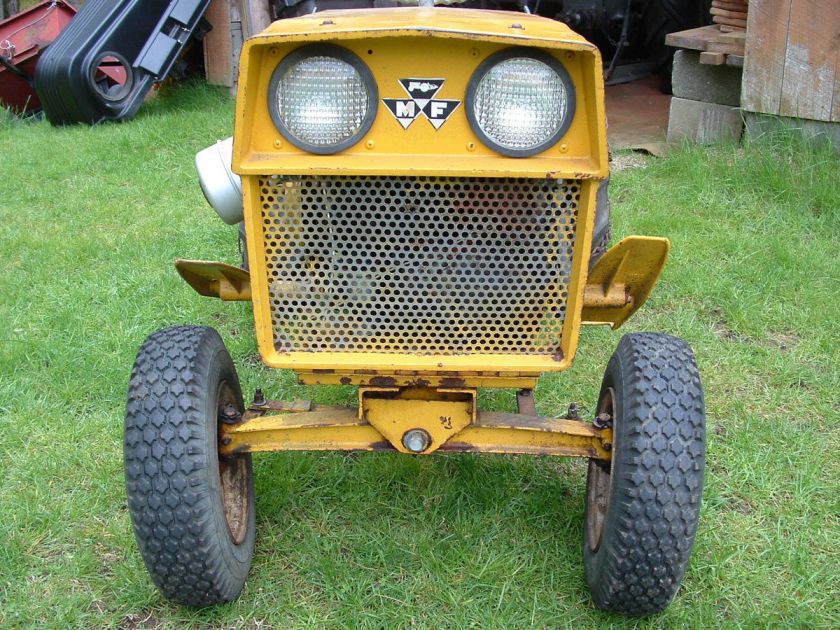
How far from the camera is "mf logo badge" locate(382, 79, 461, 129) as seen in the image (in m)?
1.87

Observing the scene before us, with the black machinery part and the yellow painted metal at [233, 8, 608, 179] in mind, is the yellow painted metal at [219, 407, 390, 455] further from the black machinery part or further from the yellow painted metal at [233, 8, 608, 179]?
the black machinery part

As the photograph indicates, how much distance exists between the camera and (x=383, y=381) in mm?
2133

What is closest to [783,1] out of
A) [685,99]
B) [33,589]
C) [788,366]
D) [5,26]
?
[685,99]

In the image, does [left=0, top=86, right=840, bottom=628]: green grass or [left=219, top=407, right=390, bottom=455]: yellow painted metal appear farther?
[left=0, top=86, right=840, bottom=628]: green grass

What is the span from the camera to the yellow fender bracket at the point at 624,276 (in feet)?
7.55

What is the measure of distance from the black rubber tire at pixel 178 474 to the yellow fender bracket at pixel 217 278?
0.80ft

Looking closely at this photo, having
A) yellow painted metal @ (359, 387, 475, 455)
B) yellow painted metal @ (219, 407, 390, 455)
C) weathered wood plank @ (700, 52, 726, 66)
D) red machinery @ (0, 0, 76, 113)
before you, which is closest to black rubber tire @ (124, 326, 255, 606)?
yellow painted metal @ (219, 407, 390, 455)

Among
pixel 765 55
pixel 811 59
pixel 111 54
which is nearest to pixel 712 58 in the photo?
pixel 765 55

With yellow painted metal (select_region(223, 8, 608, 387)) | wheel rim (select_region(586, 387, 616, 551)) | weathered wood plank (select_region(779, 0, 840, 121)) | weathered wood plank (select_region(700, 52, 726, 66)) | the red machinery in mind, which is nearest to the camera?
yellow painted metal (select_region(223, 8, 608, 387))

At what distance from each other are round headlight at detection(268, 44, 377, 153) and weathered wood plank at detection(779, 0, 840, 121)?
3.71m

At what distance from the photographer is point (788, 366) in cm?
342

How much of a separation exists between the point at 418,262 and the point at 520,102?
1.41 ft

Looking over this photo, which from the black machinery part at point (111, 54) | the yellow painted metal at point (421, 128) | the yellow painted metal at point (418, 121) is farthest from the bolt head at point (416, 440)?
the black machinery part at point (111, 54)

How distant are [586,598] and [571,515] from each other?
343mm
